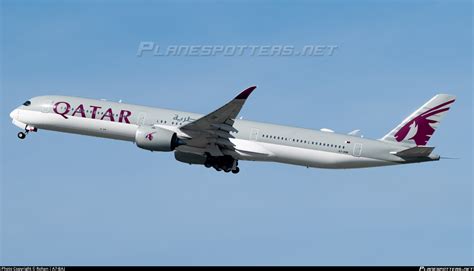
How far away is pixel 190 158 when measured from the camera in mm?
63562

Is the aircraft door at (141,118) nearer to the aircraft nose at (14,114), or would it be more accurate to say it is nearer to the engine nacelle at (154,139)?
the engine nacelle at (154,139)

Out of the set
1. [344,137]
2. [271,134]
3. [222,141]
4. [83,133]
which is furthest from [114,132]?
[344,137]

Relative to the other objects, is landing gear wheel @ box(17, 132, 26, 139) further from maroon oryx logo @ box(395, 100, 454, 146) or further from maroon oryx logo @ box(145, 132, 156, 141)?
maroon oryx logo @ box(395, 100, 454, 146)

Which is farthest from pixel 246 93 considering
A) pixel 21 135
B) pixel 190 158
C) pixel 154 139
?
pixel 21 135

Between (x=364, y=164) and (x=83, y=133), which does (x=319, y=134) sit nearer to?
(x=364, y=164)

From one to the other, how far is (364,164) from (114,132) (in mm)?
19853

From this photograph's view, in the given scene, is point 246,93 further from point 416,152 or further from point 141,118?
point 416,152

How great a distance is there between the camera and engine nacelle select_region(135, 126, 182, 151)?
59.1 m

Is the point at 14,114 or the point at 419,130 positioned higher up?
the point at 419,130

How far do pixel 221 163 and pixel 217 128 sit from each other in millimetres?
4386

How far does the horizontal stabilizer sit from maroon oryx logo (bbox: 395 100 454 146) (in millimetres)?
2620

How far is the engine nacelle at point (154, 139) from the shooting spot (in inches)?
2328

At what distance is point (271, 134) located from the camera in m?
60.8

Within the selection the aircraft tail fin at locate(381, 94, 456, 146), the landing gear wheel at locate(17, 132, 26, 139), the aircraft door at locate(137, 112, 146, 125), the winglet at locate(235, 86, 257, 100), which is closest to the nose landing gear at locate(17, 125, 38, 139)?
the landing gear wheel at locate(17, 132, 26, 139)
